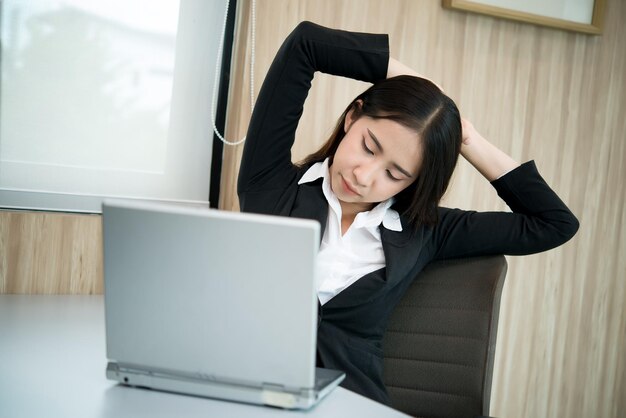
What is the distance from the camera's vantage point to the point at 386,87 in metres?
1.39

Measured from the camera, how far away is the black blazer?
136cm

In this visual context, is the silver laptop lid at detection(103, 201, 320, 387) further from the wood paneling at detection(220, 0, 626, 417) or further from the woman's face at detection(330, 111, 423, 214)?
the wood paneling at detection(220, 0, 626, 417)

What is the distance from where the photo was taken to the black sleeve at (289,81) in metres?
1.41

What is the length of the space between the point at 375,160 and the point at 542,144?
0.88 meters

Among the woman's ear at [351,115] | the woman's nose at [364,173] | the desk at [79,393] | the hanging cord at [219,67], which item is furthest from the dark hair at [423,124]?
the desk at [79,393]

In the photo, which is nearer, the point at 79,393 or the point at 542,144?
the point at 79,393

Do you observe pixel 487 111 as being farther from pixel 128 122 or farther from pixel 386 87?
pixel 128 122

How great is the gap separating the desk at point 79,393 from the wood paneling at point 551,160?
0.97m

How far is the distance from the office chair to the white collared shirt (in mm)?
113

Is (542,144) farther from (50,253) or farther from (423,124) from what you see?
(50,253)

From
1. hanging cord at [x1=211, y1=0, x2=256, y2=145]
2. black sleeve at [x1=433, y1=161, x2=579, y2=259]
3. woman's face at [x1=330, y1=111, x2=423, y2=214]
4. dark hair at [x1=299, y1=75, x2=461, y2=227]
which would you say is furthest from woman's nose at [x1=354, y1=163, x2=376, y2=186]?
hanging cord at [x1=211, y1=0, x2=256, y2=145]

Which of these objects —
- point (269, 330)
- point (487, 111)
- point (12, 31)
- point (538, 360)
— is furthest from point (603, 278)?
point (12, 31)

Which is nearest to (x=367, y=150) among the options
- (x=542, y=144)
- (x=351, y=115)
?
(x=351, y=115)

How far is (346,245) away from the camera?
1421 mm
